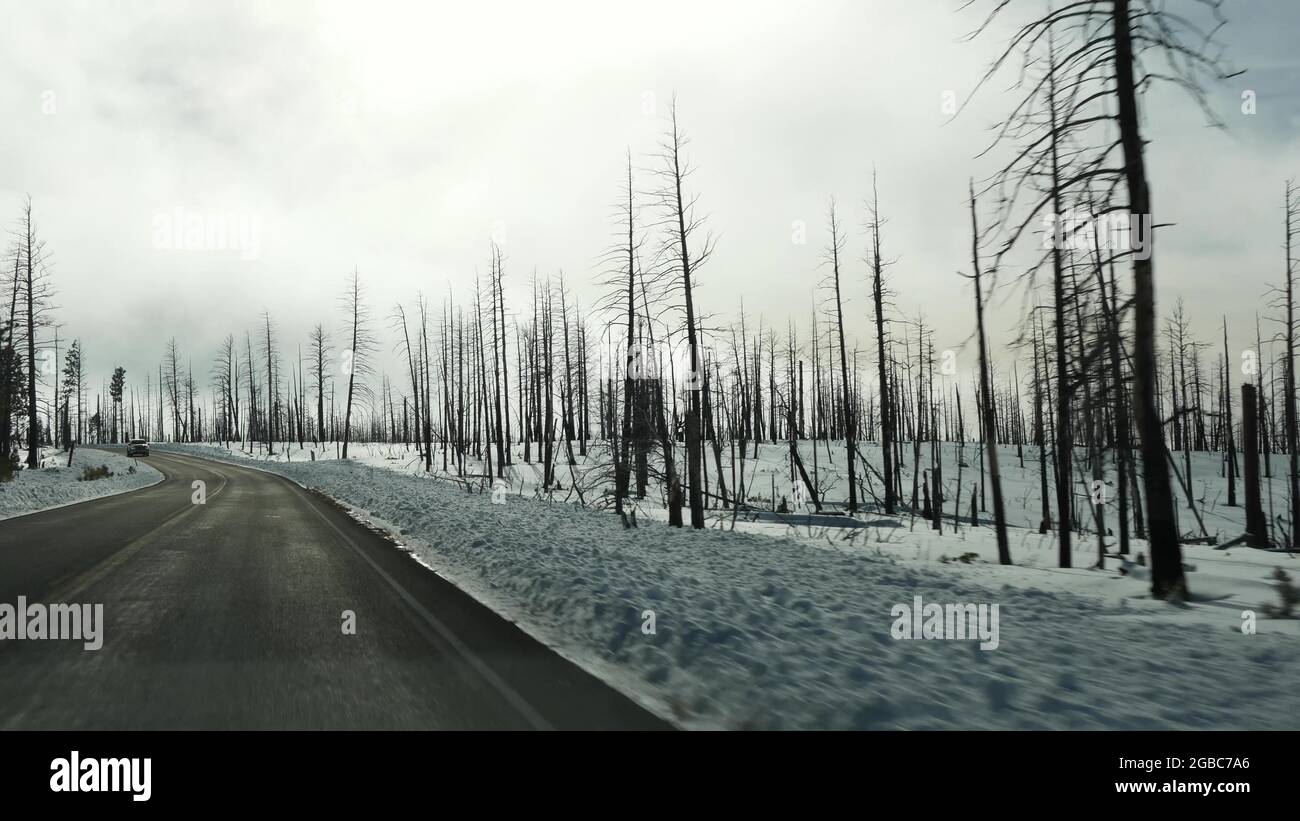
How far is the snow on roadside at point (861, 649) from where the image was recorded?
475 cm

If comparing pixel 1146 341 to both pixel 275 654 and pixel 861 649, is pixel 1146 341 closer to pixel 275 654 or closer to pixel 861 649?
pixel 861 649

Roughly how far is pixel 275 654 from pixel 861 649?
5106 mm

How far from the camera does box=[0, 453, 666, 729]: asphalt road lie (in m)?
4.39

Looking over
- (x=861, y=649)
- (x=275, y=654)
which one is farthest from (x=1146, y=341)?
(x=275, y=654)

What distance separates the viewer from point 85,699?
14.9 feet

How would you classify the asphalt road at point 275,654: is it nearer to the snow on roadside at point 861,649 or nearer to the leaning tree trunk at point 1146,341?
the snow on roadside at point 861,649

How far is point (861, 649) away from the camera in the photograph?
617 cm

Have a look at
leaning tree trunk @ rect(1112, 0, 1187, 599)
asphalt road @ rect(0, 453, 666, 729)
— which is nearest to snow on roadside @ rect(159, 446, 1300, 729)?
asphalt road @ rect(0, 453, 666, 729)

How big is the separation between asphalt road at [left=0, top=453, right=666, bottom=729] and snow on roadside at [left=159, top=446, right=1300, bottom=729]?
0.68 m

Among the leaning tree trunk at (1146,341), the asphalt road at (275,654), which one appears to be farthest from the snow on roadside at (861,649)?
the leaning tree trunk at (1146,341)
